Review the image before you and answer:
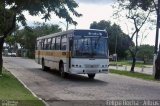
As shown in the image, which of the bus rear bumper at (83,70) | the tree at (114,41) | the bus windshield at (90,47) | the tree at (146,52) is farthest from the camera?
the tree at (114,41)

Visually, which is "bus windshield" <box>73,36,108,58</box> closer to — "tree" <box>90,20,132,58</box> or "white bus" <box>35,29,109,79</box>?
"white bus" <box>35,29,109,79</box>

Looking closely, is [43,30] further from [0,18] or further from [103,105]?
[103,105]

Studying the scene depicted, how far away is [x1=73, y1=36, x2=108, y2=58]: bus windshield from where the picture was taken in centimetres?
2602

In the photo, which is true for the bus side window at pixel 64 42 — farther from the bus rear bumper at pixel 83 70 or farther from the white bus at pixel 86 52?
the bus rear bumper at pixel 83 70

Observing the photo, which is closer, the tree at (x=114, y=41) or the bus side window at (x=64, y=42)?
the bus side window at (x=64, y=42)

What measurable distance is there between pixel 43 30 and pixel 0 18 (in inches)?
2920

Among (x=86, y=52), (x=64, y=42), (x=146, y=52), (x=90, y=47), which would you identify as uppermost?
(x=64, y=42)

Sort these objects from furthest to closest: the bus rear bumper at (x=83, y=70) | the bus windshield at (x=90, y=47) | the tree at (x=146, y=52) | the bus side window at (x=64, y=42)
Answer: the tree at (x=146, y=52), the bus side window at (x=64, y=42), the bus windshield at (x=90, y=47), the bus rear bumper at (x=83, y=70)

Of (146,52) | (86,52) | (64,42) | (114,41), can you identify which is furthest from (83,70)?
(114,41)

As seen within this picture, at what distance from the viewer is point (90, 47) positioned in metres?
26.1

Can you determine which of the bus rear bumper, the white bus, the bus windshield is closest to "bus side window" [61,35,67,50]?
the white bus

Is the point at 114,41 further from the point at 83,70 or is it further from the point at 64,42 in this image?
the point at 83,70

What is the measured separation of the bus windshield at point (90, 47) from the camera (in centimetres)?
2602

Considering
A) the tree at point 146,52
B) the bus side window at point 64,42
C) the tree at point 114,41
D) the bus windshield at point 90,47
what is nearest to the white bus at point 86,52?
the bus windshield at point 90,47
